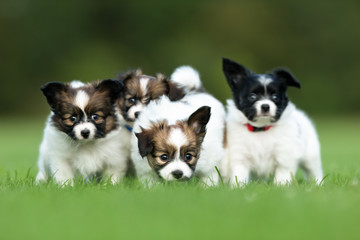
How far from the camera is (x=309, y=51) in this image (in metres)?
24.4

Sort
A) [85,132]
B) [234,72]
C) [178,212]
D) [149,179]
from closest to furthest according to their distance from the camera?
[178,212], [149,179], [85,132], [234,72]

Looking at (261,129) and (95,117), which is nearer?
(95,117)

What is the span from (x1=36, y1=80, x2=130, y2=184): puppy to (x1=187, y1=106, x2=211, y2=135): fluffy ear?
2.81 feet

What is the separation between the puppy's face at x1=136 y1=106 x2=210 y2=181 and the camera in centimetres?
464

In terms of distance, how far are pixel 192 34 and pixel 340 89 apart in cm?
725

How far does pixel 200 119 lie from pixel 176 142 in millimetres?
377

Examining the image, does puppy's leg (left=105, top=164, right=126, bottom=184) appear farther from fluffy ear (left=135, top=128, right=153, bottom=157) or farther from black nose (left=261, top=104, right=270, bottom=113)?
black nose (left=261, top=104, right=270, bottom=113)

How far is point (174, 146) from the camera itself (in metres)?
4.68

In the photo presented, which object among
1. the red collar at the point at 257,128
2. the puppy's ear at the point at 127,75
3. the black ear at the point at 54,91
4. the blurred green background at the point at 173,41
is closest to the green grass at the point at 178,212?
the black ear at the point at 54,91

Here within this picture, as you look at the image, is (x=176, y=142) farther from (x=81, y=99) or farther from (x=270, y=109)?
(x=270, y=109)

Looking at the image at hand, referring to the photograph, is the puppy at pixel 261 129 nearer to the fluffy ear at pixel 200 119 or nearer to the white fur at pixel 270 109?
the white fur at pixel 270 109

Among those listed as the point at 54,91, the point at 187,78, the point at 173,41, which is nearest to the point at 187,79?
the point at 187,78

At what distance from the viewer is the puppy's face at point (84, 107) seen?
5027 millimetres

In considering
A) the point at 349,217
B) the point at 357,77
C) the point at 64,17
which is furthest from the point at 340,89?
the point at 349,217
